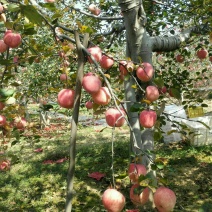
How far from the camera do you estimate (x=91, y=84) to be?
1.02 meters

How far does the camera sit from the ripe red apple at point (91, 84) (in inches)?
39.7

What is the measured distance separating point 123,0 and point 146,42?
0.45 metres

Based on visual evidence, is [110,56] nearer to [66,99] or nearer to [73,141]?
[66,99]

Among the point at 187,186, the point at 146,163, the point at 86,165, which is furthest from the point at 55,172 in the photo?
the point at 146,163

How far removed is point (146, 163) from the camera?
2.63 m

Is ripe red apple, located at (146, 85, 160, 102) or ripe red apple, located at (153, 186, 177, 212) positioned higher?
ripe red apple, located at (146, 85, 160, 102)

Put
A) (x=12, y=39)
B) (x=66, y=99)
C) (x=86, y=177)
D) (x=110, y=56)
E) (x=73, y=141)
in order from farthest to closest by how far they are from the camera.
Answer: (x=86, y=177), (x=12, y=39), (x=110, y=56), (x=66, y=99), (x=73, y=141)

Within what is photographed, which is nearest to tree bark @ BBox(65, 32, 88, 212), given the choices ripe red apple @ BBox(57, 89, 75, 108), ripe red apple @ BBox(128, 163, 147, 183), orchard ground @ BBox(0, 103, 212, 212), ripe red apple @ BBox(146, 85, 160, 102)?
ripe red apple @ BBox(57, 89, 75, 108)

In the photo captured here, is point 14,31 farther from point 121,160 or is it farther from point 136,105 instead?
point 121,160

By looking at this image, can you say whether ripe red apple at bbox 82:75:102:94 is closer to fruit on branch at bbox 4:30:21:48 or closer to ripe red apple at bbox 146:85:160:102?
ripe red apple at bbox 146:85:160:102

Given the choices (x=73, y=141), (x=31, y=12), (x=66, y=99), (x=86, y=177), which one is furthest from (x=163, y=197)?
(x=86, y=177)

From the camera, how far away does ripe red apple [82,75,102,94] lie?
3.31 feet

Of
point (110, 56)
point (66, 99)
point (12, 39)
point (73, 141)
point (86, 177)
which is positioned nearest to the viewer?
point (73, 141)

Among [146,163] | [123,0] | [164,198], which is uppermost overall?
[123,0]
